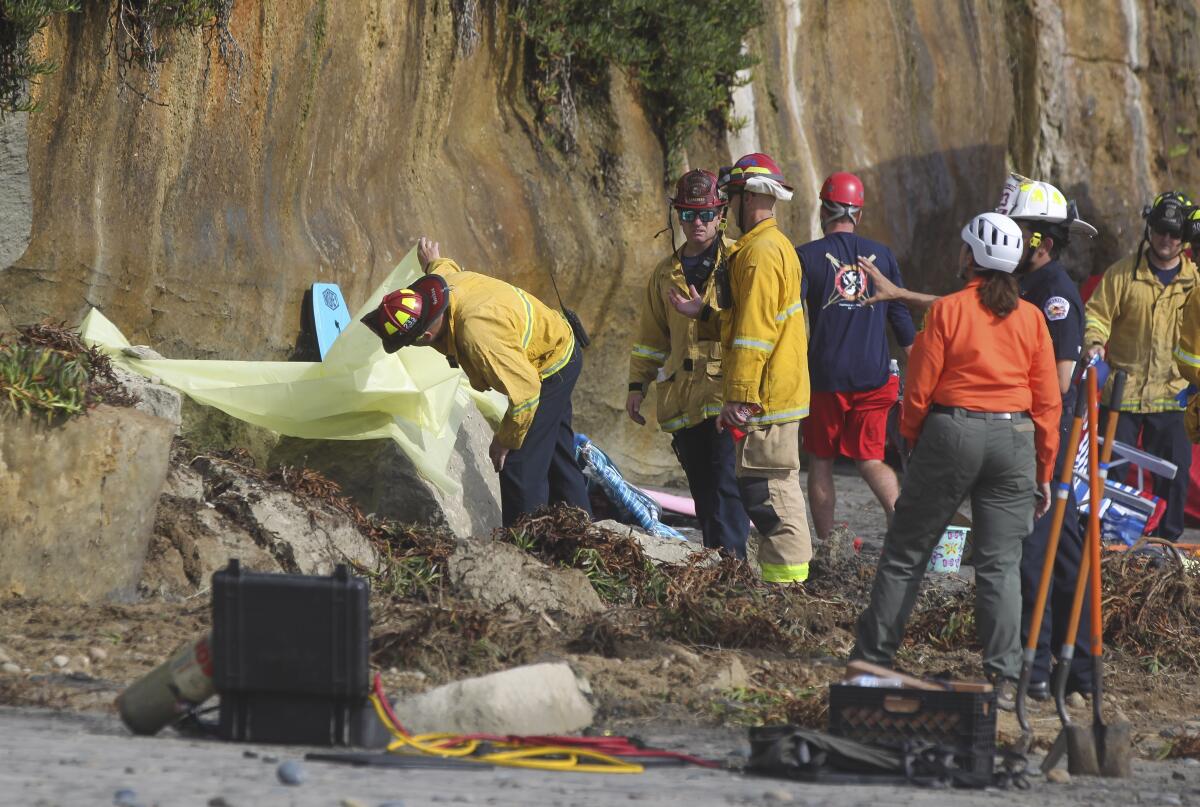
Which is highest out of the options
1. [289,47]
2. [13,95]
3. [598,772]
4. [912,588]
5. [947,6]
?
[947,6]

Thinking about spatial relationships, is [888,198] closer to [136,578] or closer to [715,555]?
[715,555]

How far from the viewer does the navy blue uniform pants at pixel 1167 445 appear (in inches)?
349

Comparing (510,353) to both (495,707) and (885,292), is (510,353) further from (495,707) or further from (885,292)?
(495,707)

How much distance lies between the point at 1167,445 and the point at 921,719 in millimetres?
5112

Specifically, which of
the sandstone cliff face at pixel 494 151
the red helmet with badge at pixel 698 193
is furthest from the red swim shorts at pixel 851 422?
the sandstone cliff face at pixel 494 151

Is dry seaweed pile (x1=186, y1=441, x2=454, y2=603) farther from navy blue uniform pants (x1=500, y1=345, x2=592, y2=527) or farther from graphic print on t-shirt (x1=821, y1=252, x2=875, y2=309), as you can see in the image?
graphic print on t-shirt (x1=821, y1=252, x2=875, y2=309)

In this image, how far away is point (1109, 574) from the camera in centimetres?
692

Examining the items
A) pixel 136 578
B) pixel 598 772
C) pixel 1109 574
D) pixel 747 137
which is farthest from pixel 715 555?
pixel 747 137

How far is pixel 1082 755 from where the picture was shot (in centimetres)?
472

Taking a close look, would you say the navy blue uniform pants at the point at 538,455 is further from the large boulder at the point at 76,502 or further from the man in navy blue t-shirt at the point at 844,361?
the large boulder at the point at 76,502

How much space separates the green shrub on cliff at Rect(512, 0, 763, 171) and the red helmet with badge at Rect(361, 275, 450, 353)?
12.9 feet

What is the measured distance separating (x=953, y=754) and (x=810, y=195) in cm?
833

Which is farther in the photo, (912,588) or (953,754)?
(912,588)

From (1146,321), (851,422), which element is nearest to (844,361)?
(851,422)
